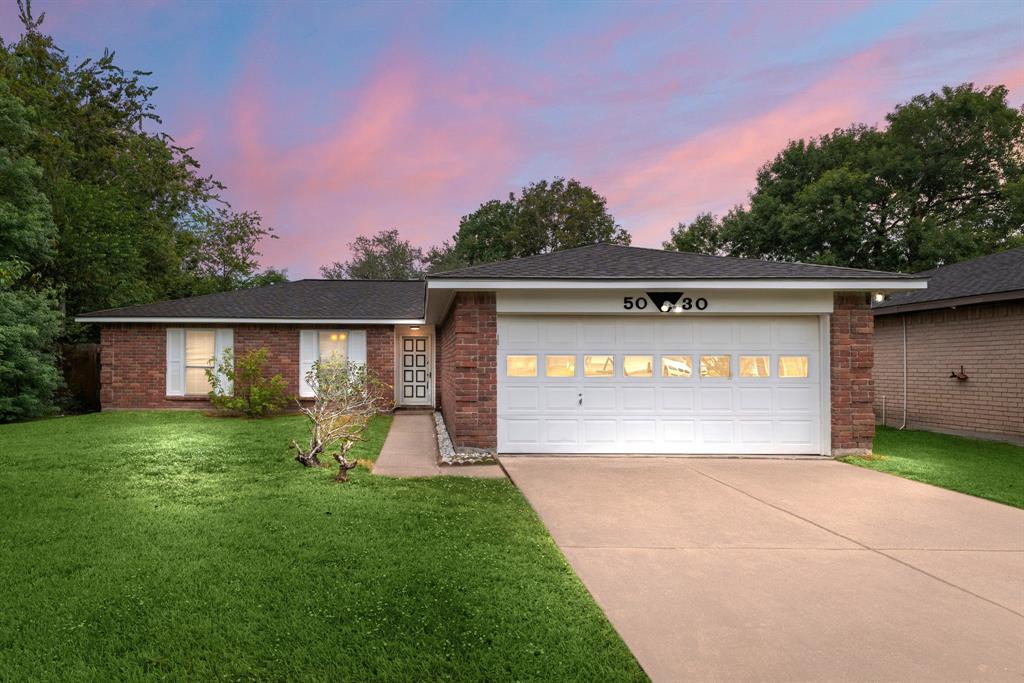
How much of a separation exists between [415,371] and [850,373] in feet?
37.9

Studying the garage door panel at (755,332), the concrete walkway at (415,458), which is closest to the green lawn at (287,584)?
the concrete walkway at (415,458)

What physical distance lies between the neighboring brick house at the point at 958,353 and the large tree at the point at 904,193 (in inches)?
502

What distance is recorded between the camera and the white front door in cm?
1617

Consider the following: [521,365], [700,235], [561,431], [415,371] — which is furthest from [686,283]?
[700,235]

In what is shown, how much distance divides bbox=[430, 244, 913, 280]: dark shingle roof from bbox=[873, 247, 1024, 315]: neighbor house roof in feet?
11.7

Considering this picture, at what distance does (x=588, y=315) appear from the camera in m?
8.45

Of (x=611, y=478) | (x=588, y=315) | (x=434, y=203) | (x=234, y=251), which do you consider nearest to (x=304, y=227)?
(x=234, y=251)

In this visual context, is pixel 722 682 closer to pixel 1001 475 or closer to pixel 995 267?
pixel 1001 475

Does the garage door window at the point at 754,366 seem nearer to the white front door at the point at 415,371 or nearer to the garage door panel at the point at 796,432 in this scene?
the garage door panel at the point at 796,432

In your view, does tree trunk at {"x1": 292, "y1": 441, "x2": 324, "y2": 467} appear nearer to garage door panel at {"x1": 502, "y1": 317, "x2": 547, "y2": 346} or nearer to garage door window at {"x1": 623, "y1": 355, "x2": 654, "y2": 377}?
garage door panel at {"x1": 502, "y1": 317, "x2": 547, "y2": 346}

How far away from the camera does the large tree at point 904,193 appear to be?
79.4 feet

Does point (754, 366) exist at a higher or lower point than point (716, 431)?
higher

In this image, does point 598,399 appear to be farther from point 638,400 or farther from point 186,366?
point 186,366

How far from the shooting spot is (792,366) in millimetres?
8523
